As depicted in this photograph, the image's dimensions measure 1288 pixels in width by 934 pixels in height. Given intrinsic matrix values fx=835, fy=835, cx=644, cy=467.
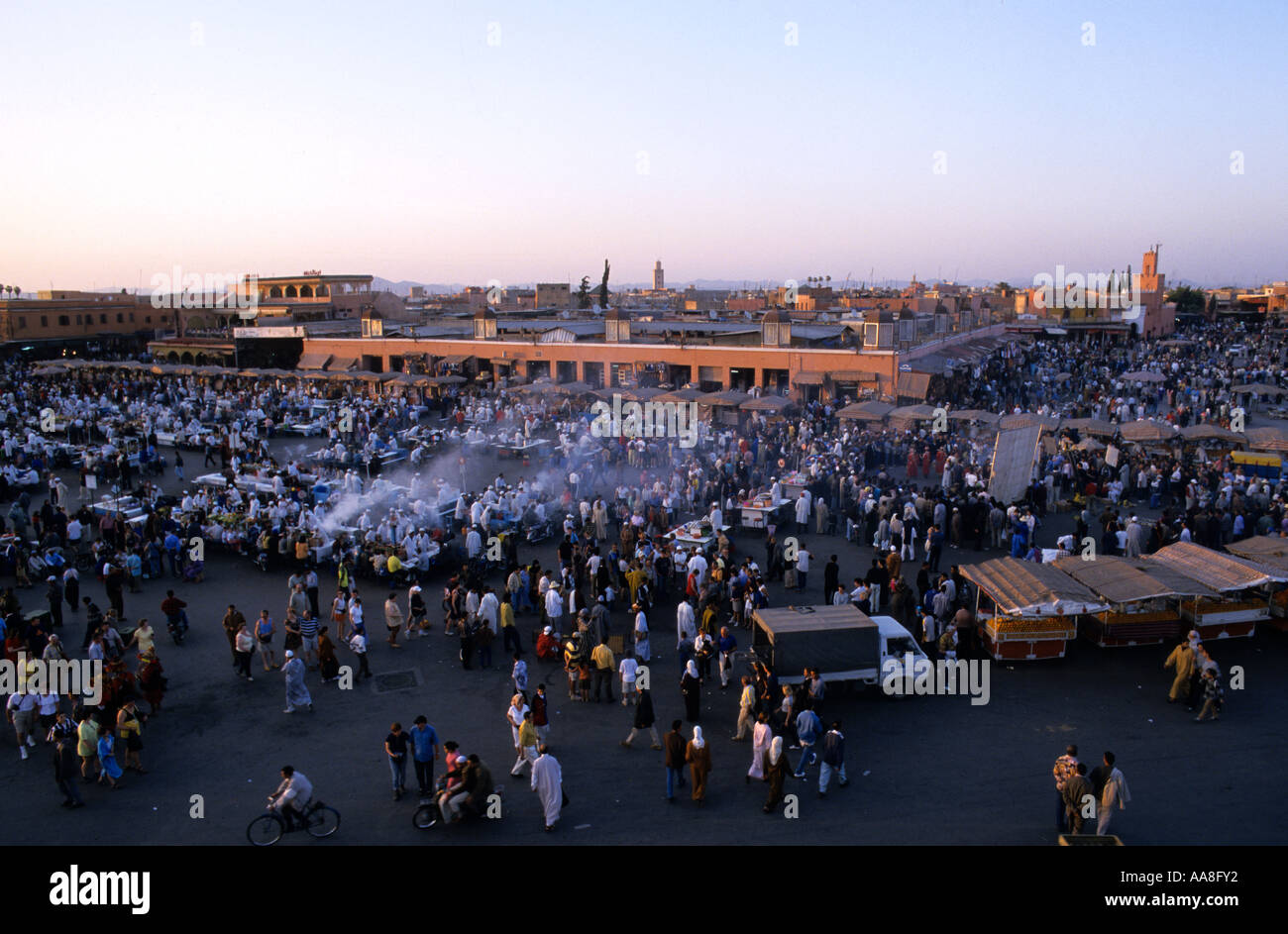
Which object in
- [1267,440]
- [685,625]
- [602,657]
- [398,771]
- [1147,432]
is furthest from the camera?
[1147,432]

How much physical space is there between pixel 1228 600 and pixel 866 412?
14.1 metres

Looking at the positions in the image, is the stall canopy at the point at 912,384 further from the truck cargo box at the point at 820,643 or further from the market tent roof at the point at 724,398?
the truck cargo box at the point at 820,643

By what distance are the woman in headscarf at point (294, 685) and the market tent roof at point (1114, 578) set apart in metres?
10.7

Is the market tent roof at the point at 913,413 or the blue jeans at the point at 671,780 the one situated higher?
the market tent roof at the point at 913,413

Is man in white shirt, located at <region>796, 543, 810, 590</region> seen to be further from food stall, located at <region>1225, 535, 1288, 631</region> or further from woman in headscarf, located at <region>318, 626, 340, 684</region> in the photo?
woman in headscarf, located at <region>318, 626, 340, 684</region>

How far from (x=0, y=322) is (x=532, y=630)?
61328 mm

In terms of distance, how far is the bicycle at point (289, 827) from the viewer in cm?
782

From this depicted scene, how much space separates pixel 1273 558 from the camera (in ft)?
42.2

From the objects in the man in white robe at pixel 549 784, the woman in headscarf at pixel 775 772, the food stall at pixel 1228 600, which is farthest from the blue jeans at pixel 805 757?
the food stall at pixel 1228 600

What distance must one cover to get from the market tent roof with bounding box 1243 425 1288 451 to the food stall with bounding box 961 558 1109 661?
13422 millimetres

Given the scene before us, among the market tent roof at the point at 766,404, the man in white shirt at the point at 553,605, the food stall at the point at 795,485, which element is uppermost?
the market tent roof at the point at 766,404

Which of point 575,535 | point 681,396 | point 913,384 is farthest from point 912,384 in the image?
point 575,535

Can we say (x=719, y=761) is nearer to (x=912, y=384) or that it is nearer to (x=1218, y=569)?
(x=1218, y=569)

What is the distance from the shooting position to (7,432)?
87.2 feet
